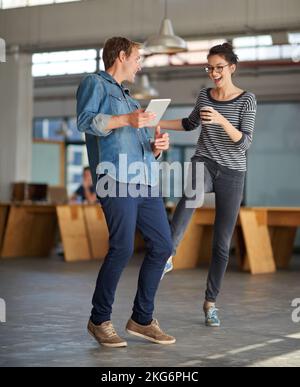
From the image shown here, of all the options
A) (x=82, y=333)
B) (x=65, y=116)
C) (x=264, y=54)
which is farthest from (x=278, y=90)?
(x=82, y=333)

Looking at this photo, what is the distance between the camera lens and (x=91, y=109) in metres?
3.49

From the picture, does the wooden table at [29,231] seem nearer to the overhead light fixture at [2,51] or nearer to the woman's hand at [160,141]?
the overhead light fixture at [2,51]

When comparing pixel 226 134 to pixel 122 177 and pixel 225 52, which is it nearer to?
pixel 225 52

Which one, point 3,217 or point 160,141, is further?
point 3,217

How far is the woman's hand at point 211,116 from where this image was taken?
154 inches

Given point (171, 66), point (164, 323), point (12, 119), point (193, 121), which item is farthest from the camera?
point (171, 66)

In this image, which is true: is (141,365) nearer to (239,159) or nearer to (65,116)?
(239,159)

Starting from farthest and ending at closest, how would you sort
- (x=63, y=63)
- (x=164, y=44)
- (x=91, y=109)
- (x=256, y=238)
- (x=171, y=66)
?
(x=63, y=63)
(x=171, y=66)
(x=256, y=238)
(x=164, y=44)
(x=91, y=109)

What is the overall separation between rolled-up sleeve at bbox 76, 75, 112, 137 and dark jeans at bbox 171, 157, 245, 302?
0.88 m

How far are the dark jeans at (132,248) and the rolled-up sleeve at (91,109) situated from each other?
27 centimetres

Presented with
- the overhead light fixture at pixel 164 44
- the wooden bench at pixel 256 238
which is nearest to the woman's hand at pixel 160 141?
the wooden bench at pixel 256 238

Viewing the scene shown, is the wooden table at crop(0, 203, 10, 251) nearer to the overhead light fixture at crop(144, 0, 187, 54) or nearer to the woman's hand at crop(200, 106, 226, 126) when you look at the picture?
the overhead light fixture at crop(144, 0, 187, 54)

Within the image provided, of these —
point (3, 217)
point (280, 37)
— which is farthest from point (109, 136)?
point (280, 37)

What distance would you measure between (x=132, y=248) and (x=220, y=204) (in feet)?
2.58
